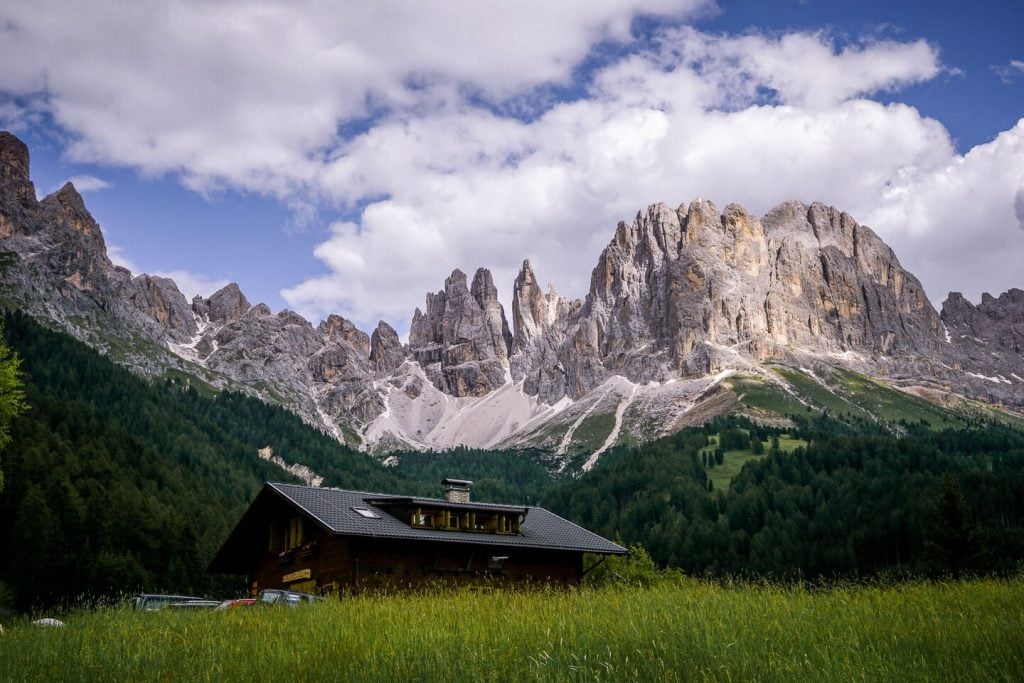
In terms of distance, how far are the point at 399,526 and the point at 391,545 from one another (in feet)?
3.22

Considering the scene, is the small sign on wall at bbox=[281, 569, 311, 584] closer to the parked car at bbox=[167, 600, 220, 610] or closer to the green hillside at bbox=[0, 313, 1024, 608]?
the parked car at bbox=[167, 600, 220, 610]

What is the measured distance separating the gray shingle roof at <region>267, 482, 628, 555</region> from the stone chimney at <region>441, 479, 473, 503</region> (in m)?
3.73

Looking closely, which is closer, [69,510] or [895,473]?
[69,510]

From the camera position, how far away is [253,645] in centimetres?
1353

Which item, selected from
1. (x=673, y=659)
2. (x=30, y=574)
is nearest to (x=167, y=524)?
(x=30, y=574)

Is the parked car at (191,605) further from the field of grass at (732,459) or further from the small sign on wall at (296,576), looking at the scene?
the field of grass at (732,459)

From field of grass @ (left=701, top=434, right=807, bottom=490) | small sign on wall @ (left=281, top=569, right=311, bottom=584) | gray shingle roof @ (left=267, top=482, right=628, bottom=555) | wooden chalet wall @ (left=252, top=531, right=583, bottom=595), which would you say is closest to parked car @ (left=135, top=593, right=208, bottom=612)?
small sign on wall @ (left=281, top=569, right=311, bottom=584)

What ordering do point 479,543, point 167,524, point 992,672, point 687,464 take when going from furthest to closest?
point 687,464
point 167,524
point 479,543
point 992,672

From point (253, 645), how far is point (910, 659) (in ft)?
31.5

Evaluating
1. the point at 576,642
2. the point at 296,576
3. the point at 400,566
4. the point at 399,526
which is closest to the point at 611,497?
the point at 296,576

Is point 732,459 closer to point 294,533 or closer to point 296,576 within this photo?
point 294,533

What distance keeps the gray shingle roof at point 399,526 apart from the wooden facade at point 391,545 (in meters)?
0.05

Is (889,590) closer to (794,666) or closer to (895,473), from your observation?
(794,666)

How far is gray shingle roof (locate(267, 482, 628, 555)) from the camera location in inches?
1268
